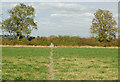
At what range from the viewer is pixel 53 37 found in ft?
134

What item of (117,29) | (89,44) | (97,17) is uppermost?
(97,17)

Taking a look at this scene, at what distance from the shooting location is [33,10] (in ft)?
145

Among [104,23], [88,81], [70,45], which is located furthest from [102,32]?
[88,81]

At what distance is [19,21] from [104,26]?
66.1 ft

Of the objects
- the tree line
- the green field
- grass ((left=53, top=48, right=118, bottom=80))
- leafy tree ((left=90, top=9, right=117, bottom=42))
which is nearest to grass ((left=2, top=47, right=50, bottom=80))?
the green field

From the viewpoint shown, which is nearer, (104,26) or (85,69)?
(85,69)

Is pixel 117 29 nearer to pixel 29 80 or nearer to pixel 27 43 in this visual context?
pixel 27 43

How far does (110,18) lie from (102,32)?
13.9ft

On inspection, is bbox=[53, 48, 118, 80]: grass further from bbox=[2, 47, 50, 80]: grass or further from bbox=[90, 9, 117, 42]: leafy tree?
bbox=[90, 9, 117, 42]: leafy tree

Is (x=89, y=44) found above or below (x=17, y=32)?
below

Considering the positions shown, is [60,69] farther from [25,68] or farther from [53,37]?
[53,37]

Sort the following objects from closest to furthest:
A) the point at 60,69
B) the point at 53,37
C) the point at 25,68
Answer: the point at 60,69
the point at 25,68
the point at 53,37

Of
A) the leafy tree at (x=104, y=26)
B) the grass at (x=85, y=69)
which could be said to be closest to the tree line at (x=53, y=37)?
the leafy tree at (x=104, y=26)

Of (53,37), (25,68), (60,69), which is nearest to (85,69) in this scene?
(60,69)
